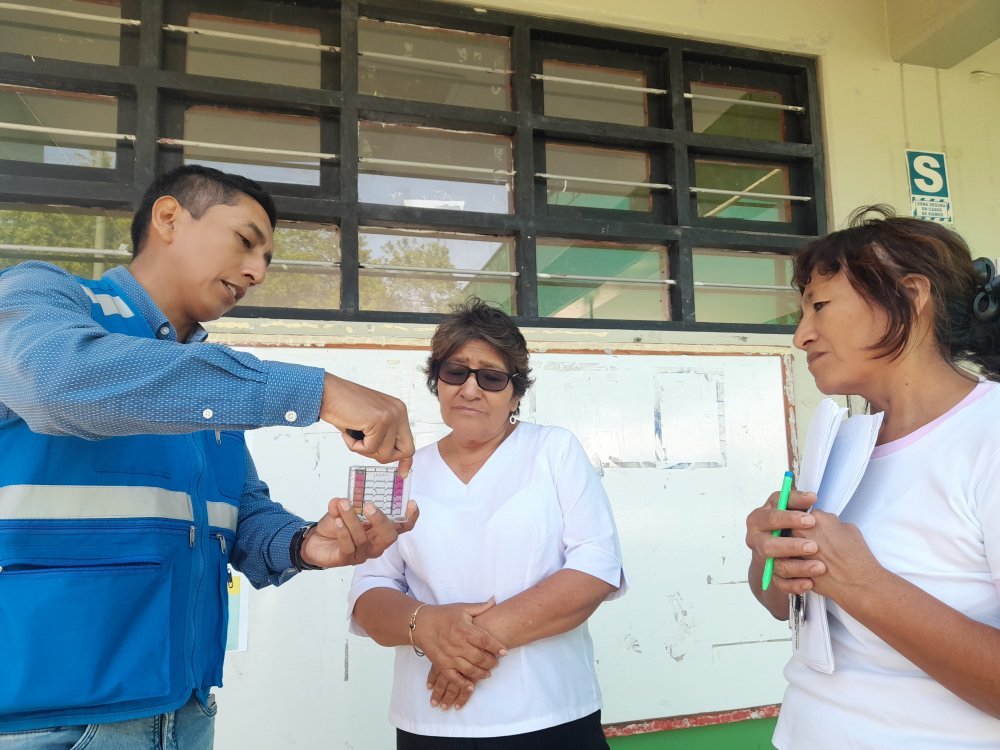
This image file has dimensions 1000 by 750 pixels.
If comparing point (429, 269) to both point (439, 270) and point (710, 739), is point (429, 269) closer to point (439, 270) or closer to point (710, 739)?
point (439, 270)

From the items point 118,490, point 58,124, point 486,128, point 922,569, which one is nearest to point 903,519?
point 922,569

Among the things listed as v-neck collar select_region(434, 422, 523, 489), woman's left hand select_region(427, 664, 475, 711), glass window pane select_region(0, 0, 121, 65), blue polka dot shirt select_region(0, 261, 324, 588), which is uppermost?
glass window pane select_region(0, 0, 121, 65)

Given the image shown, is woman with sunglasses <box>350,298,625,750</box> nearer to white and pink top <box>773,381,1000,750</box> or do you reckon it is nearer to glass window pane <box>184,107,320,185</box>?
white and pink top <box>773,381,1000,750</box>

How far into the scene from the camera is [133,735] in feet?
3.71

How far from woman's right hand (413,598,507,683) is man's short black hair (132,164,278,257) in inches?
41.3

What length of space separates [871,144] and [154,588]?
12.5ft

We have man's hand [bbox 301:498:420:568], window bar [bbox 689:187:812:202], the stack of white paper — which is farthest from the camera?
window bar [bbox 689:187:812:202]

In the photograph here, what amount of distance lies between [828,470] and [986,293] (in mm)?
442

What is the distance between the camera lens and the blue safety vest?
1042mm

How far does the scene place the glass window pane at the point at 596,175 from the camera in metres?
3.41

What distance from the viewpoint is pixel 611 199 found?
348 cm

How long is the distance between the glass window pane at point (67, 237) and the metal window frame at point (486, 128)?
0.05 m

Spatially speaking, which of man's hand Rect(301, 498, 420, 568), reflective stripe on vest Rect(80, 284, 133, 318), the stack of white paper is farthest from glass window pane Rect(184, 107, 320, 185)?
the stack of white paper

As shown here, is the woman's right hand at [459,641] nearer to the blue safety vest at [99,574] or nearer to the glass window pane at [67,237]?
the blue safety vest at [99,574]
